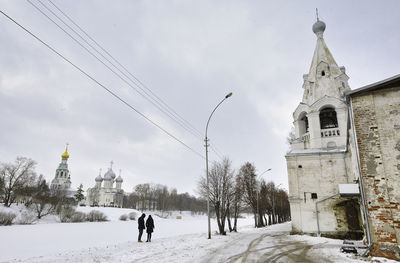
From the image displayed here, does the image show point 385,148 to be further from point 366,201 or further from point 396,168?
point 366,201

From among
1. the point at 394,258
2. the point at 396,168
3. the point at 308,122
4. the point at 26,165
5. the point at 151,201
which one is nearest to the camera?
the point at 394,258

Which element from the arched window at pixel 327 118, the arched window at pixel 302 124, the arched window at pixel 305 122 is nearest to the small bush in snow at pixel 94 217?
the arched window at pixel 302 124

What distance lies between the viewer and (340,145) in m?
20.7

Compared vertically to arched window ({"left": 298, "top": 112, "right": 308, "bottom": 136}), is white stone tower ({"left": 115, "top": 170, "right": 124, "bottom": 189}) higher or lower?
lower

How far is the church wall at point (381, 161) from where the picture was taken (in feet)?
32.2

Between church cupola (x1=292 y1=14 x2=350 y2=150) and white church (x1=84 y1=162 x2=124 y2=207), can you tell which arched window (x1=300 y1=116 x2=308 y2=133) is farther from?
white church (x1=84 y1=162 x2=124 y2=207)

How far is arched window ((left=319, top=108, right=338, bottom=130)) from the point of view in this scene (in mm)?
22375

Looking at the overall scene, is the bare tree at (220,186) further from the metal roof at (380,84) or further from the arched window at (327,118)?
the metal roof at (380,84)

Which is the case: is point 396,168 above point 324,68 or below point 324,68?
below

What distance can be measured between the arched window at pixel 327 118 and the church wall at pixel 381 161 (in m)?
11.7

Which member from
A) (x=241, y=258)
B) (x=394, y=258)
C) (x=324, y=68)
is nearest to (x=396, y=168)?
(x=394, y=258)

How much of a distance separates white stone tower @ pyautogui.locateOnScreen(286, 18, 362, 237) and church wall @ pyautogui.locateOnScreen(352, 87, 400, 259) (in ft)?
18.9

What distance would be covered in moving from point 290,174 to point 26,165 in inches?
1856

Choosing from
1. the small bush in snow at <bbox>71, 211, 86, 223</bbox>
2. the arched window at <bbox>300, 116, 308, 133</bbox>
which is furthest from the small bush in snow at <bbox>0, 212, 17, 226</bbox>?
the arched window at <bbox>300, 116, 308, 133</bbox>
